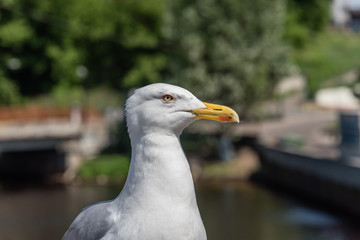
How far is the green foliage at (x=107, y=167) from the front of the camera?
24906 millimetres

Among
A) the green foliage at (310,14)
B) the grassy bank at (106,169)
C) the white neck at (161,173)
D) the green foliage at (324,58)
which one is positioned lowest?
the grassy bank at (106,169)

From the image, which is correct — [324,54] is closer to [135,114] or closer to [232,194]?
[232,194]

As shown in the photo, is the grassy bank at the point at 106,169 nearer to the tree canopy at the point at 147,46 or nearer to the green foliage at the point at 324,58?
the tree canopy at the point at 147,46

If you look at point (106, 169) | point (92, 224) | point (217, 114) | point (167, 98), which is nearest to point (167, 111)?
point (167, 98)

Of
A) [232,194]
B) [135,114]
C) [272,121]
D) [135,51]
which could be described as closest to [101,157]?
[232,194]

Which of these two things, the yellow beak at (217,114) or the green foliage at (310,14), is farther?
the green foliage at (310,14)

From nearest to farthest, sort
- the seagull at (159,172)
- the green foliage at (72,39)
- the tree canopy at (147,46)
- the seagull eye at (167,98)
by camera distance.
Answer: the seagull at (159,172) < the seagull eye at (167,98) < the tree canopy at (147,46) < the green foliage at (72,39)

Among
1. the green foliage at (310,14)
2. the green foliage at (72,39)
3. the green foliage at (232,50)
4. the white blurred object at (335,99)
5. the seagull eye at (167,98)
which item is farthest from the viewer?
the green foliage at (310,14)

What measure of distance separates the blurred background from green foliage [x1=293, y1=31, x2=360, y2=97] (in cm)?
18

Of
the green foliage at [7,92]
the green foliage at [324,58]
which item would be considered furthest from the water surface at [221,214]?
the green foliage at [324,58]

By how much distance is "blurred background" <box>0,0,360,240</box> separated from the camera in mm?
17562

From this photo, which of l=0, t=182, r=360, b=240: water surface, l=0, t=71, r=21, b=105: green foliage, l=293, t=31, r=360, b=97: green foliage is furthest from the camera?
l=293, t=31, r=360, b=97: green foliage

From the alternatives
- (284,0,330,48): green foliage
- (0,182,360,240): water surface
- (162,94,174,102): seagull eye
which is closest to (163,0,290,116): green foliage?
A: (0,182,360,240): water surface

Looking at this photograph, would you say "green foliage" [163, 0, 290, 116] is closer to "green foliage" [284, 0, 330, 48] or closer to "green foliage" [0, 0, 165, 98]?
"green foliage" [0, 0, 165, 98]
